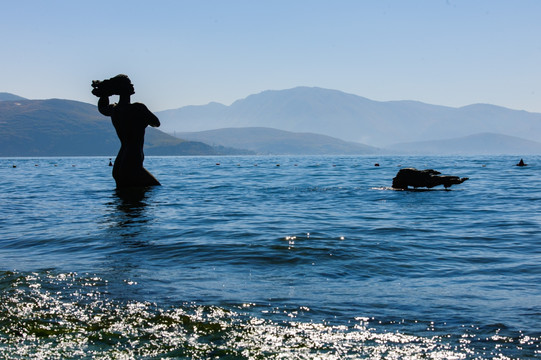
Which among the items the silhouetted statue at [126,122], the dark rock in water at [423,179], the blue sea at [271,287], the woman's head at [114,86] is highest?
the woman's head at [114,86]

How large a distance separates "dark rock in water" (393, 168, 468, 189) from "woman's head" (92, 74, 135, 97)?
1840cm

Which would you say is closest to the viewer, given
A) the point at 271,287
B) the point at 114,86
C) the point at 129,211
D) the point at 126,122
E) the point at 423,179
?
the point at 271,287

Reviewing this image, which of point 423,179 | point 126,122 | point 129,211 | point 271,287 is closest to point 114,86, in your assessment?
point 126,122

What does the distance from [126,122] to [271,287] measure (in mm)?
23081

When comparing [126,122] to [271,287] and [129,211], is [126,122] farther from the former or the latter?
[271,287]

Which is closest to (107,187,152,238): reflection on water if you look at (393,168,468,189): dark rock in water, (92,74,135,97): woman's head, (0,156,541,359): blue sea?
(0,156,541,359): blue sea

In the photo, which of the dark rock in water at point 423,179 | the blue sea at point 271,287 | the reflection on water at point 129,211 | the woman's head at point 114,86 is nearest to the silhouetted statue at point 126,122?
the woman's head at point 114,86

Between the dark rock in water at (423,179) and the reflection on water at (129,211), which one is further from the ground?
the dark rock in water at (423,179)

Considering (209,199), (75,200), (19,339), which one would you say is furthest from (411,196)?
(19,339)

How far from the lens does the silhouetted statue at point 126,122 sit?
29.6m

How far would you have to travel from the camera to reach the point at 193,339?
6.31 m

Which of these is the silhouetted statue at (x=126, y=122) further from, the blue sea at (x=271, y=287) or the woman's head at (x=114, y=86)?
the blue sea at (x=271, y=287)

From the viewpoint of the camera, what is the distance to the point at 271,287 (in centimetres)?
882

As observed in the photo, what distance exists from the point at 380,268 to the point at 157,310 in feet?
16.7
